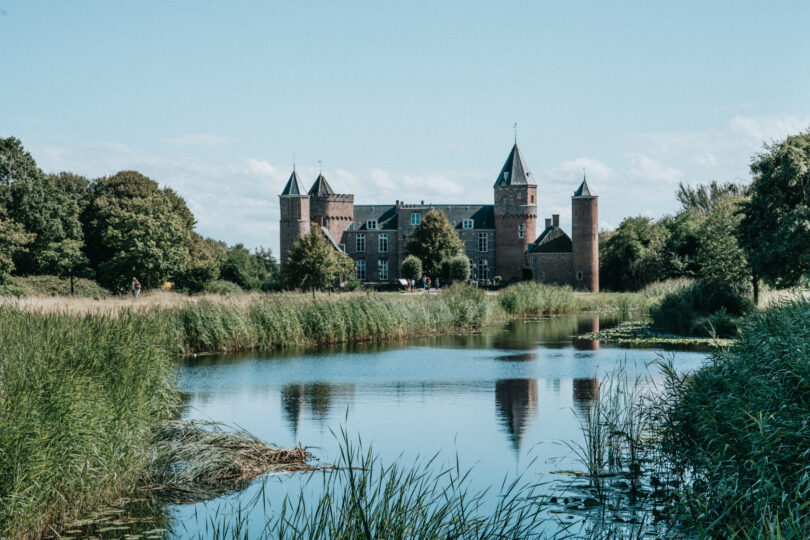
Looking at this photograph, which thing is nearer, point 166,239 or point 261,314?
point 261,314

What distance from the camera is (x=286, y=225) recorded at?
198 feet

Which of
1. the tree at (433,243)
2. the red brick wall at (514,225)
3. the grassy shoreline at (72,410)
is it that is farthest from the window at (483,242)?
the grassy shoreline at (72,410)

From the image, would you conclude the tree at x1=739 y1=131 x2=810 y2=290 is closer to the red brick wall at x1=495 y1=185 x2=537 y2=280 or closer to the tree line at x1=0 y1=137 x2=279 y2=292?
the tree line at x1=0 y1=137 x2=279 y2=292

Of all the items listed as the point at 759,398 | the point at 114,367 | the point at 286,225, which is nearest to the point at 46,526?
the point at 114,367

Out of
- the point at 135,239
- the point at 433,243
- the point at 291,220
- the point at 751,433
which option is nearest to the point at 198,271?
the point at 135,239

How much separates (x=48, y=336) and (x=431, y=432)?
4.68m

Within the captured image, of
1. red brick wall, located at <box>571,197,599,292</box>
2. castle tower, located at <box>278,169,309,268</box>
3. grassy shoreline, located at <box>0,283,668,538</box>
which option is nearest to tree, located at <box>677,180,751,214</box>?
red brick wall, located at <box>571,197,599,292</box>

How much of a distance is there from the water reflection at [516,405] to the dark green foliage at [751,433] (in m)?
2.37

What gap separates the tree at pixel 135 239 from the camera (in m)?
40.8

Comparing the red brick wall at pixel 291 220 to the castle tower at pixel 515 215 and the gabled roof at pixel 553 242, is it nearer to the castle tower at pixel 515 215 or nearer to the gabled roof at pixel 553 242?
the castle tower at pixel 515 215

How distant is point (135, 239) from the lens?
40406 mm

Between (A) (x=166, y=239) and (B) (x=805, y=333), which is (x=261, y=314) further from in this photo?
(A) (x=166, y=239)

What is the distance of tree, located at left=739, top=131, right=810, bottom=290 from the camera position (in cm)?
2028

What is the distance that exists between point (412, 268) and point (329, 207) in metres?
11.7
